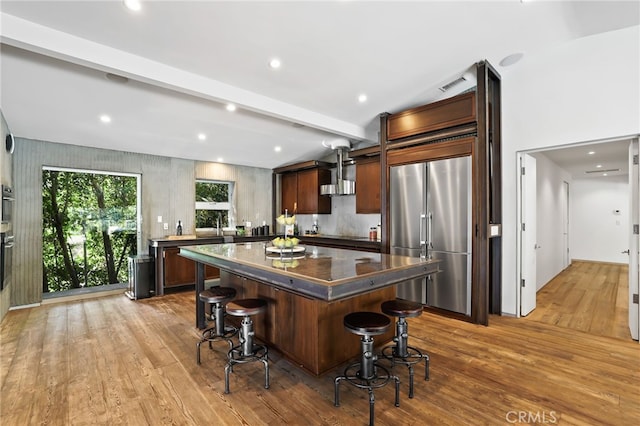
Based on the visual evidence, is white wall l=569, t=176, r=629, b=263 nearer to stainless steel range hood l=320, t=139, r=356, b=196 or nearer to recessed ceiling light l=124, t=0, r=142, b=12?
stainless steel range hood l=320, t=139, r=356, b=196

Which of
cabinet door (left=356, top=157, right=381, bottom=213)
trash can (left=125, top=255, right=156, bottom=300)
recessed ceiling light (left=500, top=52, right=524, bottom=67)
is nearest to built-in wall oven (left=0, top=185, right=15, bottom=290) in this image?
trash can (left=125, top=255, right=156, bottom=300)

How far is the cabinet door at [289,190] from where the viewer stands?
684cm

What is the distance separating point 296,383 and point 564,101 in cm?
426

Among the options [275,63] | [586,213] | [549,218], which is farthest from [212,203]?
[586,213]

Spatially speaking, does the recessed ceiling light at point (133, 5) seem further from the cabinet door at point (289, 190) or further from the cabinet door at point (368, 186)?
the cabinet door at point (289, 190)

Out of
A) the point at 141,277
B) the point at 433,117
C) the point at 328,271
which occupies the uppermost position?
the point at 433,117

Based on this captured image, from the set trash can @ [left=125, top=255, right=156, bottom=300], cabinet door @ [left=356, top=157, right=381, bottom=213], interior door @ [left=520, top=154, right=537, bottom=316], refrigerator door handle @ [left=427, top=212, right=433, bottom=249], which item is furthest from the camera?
cabinet door @ [left=356, top=157, right=381, bottom=213]

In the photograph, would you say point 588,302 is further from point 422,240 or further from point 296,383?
point 296,383

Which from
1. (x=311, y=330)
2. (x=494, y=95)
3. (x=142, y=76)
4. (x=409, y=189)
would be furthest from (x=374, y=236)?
(x=142, y=76)

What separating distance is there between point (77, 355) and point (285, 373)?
2044 mm

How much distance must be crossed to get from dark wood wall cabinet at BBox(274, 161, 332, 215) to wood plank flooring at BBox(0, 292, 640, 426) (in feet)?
11.2

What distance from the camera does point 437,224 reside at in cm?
411

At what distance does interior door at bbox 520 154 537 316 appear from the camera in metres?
3.95

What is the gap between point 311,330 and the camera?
2.47 m
